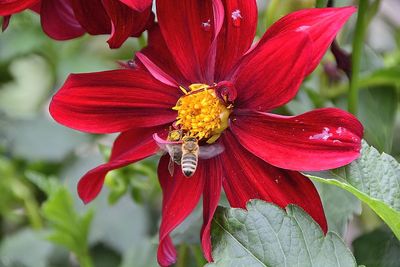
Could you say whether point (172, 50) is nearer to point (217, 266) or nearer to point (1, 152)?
point (217, 266)

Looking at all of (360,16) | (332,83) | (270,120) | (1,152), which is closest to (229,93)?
(270,120)

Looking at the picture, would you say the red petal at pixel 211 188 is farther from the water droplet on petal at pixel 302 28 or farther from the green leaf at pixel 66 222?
the green leaf at pixel 66 222

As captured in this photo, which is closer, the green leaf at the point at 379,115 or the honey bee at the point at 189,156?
the honey bee at the point at 189,156

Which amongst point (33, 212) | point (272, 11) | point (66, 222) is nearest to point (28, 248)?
point (33, 212)

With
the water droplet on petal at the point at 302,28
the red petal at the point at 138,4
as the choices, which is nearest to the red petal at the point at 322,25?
the water droplet on petal at the point at 302,28

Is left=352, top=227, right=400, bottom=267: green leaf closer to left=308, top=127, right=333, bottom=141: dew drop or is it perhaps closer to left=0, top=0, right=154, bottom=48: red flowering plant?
left=308, top=127, right=333, bottom=141: dew drop
